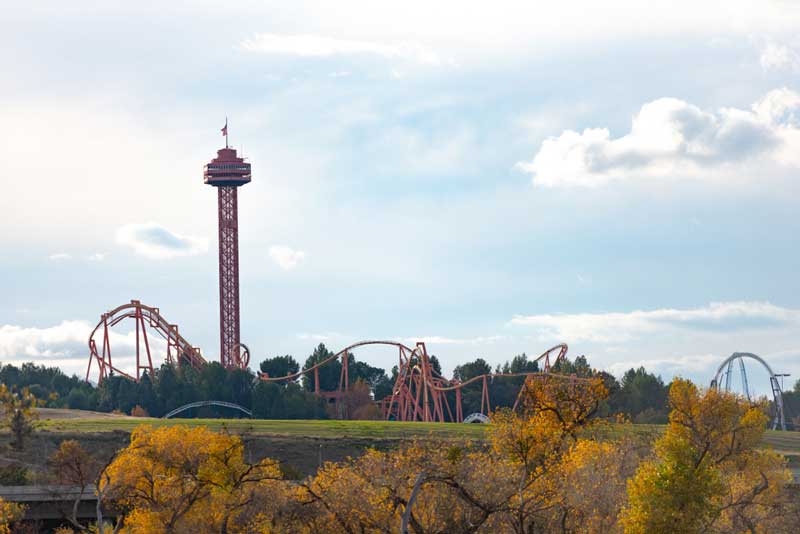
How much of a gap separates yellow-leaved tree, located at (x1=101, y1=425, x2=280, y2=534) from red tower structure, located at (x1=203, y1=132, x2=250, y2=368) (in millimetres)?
112646

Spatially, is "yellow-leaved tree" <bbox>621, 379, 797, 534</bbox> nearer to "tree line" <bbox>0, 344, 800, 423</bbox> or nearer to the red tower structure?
"tree line" <bbox>0, 344, 800, 423</bbox>

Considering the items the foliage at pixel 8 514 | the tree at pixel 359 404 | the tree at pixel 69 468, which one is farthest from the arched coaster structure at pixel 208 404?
the foliage at pixel 8 514

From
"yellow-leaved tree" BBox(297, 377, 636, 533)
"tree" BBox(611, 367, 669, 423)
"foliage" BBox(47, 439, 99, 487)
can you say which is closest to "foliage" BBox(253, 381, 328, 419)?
"tree" BBox(611, 367, 669, 423)

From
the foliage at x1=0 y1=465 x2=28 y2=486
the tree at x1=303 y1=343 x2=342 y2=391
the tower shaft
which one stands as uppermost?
the tower shaft

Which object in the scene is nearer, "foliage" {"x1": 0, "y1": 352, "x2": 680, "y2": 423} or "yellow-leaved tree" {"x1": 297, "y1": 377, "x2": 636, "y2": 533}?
"yellow-leaved tree" {"x1": 297, "y1": 377, "x2": 636, "y2": 533}

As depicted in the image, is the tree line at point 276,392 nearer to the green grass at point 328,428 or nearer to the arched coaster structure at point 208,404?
the arched coaster structure at point 208,404

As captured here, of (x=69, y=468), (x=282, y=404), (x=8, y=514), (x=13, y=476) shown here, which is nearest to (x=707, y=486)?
(x=8, y=514)

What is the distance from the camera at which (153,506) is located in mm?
54562

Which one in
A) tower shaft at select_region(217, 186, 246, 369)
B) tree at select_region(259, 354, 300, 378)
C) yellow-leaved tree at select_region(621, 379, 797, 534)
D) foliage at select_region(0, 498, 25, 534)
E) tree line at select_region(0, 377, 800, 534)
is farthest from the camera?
tower shaft at select_region(217, 186, 246, 369)

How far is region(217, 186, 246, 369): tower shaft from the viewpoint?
177500 mm

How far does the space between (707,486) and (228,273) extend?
140286mm

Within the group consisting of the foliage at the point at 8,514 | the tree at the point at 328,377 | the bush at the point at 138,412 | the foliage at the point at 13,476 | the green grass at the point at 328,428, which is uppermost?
the tree at the point at 328,377

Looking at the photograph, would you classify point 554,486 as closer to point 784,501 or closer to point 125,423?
point 784,501

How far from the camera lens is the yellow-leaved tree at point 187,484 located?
170ft
